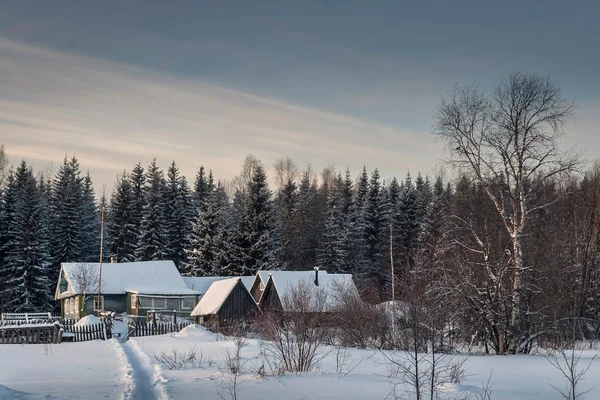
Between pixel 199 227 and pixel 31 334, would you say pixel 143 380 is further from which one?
pixel 199 227

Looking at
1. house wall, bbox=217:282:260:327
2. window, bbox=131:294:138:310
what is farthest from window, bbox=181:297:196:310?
house wall, bbox=217:282:260:327

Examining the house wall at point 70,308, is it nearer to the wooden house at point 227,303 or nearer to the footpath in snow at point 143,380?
the wooden house at point 227,303

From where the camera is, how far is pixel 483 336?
2358 cm

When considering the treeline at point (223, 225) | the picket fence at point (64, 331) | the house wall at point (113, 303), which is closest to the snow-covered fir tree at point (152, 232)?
the treeline at point (223, 225)

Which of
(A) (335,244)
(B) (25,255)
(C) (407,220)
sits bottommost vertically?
(B) (25,255)

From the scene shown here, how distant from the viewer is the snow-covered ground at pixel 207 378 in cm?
1093

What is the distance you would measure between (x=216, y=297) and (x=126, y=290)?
9997mm

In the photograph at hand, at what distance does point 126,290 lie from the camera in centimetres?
4762

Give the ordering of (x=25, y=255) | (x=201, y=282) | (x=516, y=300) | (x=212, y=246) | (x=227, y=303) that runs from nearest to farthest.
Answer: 1. (x=516, y=300)
2. (x=227, y=303)
3. (x=25, y=255)
4. (x=201, y=282)
5. (x=212, y=246)

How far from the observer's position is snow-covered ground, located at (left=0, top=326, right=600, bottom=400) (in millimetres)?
10930

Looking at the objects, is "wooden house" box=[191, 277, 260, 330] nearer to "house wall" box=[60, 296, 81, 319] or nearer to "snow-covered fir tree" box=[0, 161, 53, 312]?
"house wall" box=[60, 296, 81, 319]

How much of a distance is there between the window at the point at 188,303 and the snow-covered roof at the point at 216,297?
218 inches

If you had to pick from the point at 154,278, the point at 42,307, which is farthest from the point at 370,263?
the point at 42,307

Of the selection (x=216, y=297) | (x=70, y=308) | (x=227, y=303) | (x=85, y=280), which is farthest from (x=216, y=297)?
(x=70, y=308)
